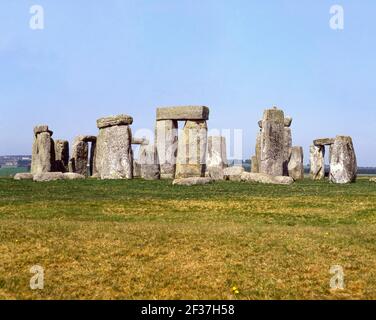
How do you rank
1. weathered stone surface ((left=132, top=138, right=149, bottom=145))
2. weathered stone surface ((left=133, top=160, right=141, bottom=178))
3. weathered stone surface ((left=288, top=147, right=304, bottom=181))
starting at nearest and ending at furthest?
weathered stone surface ((left=288, top=147, right=304, bottom=181)) → weathered stone surface ((left=133, top=160, right=141, bottom=178)) → weathered stone surface ((left=132, top=138, right=149, bottom=145))

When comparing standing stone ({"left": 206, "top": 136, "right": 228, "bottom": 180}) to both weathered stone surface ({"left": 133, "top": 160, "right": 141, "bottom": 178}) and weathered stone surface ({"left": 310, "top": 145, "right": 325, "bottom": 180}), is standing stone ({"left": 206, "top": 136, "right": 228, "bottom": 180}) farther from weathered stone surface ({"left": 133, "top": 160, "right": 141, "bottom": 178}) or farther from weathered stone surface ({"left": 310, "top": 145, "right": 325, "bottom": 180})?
weathered stone surface ({"left": 310, "top": 145, "right": 325, "bottom": 180})

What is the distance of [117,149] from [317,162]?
524 inches

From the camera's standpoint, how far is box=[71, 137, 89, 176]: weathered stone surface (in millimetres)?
33938

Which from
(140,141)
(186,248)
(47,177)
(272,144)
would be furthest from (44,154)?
(186,248)

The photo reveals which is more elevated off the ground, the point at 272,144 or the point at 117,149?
the point at 272,144

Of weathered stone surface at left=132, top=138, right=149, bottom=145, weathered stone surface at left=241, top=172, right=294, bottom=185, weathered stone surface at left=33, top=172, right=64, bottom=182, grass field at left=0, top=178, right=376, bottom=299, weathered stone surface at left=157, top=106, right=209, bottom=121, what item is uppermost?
weathered stone surface at left=157, top=106, right=209, bottom=121

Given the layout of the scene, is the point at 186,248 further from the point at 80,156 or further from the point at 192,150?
the point at 80,156

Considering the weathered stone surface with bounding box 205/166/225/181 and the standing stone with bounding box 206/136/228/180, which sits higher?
the standing stone with bounding box 206/136/228/180

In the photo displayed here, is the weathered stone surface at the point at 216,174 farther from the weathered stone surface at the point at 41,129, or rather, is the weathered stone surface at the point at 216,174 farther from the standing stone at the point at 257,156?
the weathered stone surface at the point at 41,129

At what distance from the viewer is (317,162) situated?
109ft

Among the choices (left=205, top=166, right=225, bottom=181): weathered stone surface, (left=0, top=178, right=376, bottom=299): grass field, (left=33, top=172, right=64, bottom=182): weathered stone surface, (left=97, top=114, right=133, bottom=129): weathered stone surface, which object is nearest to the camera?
(left=0, top=178, right=376, bottom=299): grass field

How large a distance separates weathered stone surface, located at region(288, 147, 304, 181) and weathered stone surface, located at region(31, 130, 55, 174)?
14421 mm

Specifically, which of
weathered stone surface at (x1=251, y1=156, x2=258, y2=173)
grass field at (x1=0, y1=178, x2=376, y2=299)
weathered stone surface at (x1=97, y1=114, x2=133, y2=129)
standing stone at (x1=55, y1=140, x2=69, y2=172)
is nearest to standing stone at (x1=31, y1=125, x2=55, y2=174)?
standing stone at (x1=55, y1=140, x2=69, y2=172)
